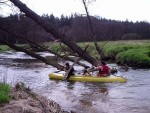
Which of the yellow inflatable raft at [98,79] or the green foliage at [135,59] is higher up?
the green foliage at [135,59]

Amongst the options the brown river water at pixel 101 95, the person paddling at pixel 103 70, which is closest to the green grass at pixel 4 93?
the brown river water at pixel 101 95

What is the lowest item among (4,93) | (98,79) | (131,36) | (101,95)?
(101,95)

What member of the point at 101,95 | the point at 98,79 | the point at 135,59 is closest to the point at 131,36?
the point at 135,59

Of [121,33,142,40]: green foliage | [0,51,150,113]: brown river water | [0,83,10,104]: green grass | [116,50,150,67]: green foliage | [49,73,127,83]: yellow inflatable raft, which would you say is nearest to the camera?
[0,83,10,104]: green grass

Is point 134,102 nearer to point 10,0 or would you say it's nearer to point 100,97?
point 100,97

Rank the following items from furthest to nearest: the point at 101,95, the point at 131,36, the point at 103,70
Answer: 1. the point at 131,36
2. the point at 103,70
3. the point at 101,95

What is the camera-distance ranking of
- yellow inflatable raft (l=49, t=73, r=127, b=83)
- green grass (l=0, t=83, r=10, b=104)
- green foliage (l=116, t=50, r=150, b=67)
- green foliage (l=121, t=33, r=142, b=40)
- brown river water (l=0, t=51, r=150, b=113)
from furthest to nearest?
green foliage (l=121, t=33, r=142, b=40)
green foliage (l=116, t=50, r=150, b=67)
yellow inflatable raft (l=49, t=73, r=127, b=83)
brown river water (l=0, t=51, r=150, b=113)
green grass (l=0, t=83, r=10, b=104)

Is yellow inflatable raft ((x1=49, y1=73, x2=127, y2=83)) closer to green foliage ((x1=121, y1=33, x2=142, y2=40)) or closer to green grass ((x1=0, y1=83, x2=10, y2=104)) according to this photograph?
green grass ((x1=0, y1=83, x2=10, y2=104))

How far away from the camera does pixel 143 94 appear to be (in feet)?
47.9

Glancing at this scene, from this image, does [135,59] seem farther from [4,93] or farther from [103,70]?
[4,93]

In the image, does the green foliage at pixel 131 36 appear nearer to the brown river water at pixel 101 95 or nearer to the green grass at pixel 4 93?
the brown river water at pixel 101 95

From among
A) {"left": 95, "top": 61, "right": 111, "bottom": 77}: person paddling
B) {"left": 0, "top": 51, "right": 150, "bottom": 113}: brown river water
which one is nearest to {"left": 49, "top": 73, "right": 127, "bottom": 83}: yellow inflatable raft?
{"left": 0, "top": 51, "right": 150, "bottom": 113}: brown river water

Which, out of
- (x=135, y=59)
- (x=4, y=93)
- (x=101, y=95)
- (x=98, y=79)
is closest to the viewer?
(x=4, y=93)

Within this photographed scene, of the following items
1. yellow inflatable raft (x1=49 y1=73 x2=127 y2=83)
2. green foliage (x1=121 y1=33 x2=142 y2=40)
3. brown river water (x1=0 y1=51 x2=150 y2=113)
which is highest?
Answer: green foliage (x1=121 y1=33 x2=142 y2=40)
